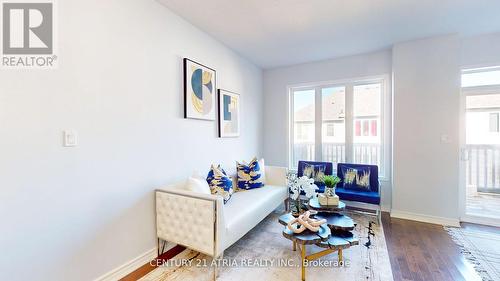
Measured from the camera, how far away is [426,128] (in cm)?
325

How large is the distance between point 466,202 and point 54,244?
16.6ft

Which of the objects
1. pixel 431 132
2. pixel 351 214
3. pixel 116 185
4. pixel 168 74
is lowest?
pixel 351 214

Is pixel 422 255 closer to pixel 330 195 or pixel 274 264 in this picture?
pixel 330 195

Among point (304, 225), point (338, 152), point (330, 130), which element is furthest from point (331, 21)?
point (304, 225)

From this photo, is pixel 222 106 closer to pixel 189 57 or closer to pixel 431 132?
pixel 189 57

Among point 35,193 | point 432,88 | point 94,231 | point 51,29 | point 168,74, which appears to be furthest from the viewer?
point 432,88

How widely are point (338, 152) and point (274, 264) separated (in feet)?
8.71

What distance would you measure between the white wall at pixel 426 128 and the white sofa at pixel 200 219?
8.31 feet

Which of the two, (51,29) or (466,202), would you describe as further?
(466,202)

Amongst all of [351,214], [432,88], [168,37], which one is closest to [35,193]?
[168,37]

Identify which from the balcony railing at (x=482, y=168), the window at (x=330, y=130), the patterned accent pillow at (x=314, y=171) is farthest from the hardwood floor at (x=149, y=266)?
the balcony railing at (x=482, y=168)

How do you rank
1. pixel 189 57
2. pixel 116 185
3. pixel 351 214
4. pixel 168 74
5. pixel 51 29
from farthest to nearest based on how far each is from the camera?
pixel 351 214 → pixel 189 57 → pixel 168 74 → pixel 116 185 → pixel 51 29

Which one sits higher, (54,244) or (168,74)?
(168,74)

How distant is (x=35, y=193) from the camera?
147 cm
